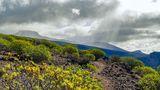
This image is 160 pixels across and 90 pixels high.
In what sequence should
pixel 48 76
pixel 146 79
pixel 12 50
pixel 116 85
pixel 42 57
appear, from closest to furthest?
pixel 48 76
pixel 116 85
pixel 146 79
pixel 42 57
pixel 12 50

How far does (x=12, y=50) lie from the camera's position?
45.4 metres

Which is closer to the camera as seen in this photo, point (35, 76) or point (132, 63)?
point (35, 76)

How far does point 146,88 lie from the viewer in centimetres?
3334

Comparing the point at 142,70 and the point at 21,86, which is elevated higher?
the point at 21,86

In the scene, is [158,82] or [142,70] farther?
[142,70]

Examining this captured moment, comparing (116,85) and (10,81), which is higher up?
(10,81)

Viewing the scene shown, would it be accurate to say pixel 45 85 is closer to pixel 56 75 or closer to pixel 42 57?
pixel 56 75

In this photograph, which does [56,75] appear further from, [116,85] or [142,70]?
[142,70]

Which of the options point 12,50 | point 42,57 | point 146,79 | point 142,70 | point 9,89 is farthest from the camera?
point 142,70

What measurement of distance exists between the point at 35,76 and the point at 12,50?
3263 centimetres

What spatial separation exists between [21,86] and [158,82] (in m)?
24.1

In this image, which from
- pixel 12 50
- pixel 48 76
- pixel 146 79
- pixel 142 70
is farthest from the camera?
pixel 142 70

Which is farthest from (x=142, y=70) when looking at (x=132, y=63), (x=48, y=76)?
(x=48, y=76)

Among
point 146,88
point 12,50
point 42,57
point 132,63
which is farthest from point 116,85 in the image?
point 132,63
